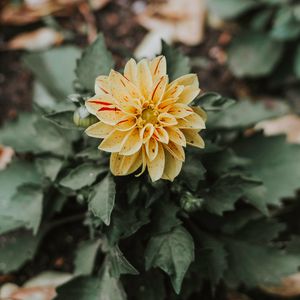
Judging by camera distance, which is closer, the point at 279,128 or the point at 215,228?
the point at 215,228

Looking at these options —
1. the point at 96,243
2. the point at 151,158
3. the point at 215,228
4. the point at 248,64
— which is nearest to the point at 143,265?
the point at 96,243

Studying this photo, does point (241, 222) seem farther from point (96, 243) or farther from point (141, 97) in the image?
point (141, 97)

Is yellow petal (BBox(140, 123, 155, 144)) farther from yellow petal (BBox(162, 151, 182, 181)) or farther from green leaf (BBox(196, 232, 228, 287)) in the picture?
green leaf (BBox(196, 232, 228, 287))

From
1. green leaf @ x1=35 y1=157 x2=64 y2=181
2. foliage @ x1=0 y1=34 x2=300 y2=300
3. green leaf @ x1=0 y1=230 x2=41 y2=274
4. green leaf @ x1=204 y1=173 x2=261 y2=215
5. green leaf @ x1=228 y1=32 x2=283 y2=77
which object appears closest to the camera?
foliage @ x1=0 y1=34 x2=300 y2=300

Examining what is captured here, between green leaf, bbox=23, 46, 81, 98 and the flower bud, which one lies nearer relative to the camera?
the flower bud

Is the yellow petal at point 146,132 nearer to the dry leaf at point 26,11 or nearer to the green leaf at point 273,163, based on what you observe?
the green leaf at point 273,163

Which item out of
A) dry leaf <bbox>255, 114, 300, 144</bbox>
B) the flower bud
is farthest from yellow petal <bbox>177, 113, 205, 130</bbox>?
dry leaf <bbox>255, 114, 300, 144</bbox>

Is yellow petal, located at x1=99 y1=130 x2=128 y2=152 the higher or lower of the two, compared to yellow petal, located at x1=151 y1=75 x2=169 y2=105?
lower

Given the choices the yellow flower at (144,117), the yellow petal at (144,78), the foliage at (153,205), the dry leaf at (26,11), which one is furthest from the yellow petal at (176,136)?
the dry leaf at (26,11)
